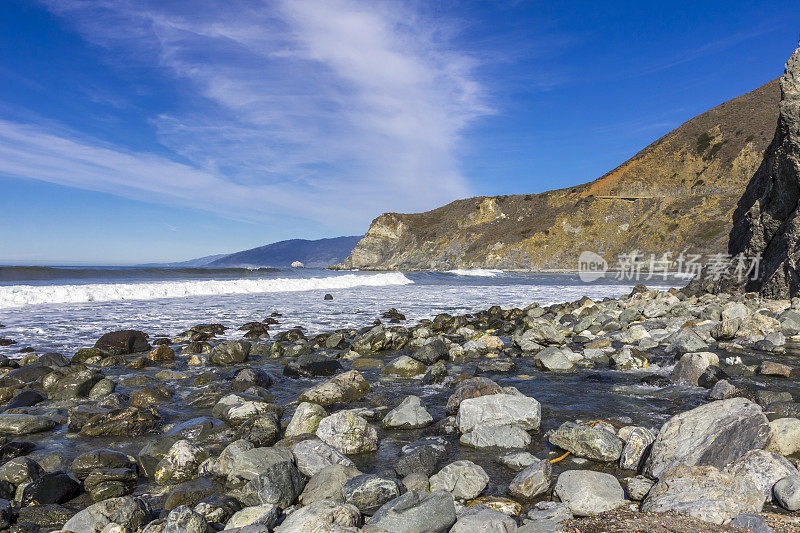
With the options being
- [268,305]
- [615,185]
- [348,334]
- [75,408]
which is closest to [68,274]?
[268,305]

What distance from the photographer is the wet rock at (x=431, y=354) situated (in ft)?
34.2

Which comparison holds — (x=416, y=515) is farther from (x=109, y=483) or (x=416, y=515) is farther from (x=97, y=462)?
(x=97, y=462)

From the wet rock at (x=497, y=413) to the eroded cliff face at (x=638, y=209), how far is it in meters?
70.6

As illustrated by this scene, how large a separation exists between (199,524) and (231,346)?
7640mm

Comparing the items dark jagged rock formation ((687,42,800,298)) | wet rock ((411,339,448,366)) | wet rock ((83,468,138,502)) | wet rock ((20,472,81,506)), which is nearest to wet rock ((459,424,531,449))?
wet rock ((83,468,138,502))

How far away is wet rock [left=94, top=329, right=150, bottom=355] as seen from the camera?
11.4 m

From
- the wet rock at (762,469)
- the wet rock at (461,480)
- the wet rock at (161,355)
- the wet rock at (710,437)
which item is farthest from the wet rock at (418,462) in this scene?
the wet rock at (161,355)

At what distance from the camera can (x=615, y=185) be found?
8956cm

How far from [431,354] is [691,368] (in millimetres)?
5380

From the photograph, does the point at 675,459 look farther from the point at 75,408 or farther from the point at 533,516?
the point at 75,408

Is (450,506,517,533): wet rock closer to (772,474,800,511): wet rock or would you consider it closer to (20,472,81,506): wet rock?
(772,474,800,511): wet rock

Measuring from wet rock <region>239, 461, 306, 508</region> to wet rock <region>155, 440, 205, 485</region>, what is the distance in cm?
106

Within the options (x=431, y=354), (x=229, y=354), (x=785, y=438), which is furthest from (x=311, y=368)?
(x=785, y=438)

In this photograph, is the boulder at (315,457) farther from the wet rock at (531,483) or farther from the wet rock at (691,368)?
the wet rock at (691,368)
